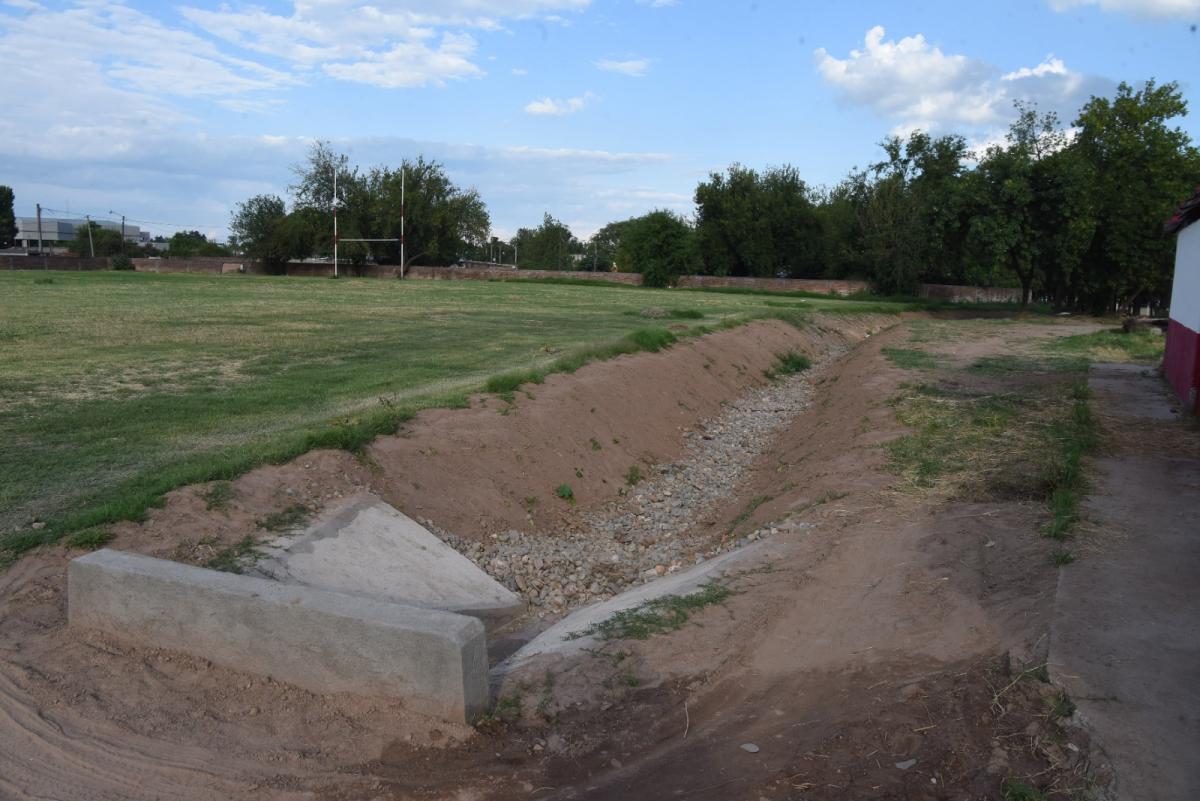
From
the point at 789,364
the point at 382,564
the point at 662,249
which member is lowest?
the point at 382,564

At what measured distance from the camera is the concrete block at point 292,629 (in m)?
5.79

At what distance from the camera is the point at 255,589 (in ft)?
20.7

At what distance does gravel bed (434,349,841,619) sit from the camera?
32.6 feet

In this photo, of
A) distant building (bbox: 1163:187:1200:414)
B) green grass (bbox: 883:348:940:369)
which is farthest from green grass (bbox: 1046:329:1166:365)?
distant building (bbox: 1163:187:1200:414)

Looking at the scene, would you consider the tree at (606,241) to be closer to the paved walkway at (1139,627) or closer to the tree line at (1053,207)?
the tree line at (1053,207)

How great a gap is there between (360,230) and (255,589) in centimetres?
8196

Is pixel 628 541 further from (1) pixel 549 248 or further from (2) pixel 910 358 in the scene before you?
(1) pixel 549 248

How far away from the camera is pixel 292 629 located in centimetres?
608

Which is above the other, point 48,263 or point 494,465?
point 48,263

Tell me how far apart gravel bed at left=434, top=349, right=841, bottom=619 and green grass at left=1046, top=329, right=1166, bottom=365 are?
12772 mm

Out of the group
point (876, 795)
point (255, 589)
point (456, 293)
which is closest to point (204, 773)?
point (255, 589)

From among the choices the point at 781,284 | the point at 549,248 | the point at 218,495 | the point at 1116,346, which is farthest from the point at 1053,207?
the point at 549,248

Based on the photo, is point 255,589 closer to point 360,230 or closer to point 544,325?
point 544,325

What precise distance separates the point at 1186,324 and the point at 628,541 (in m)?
10.3
